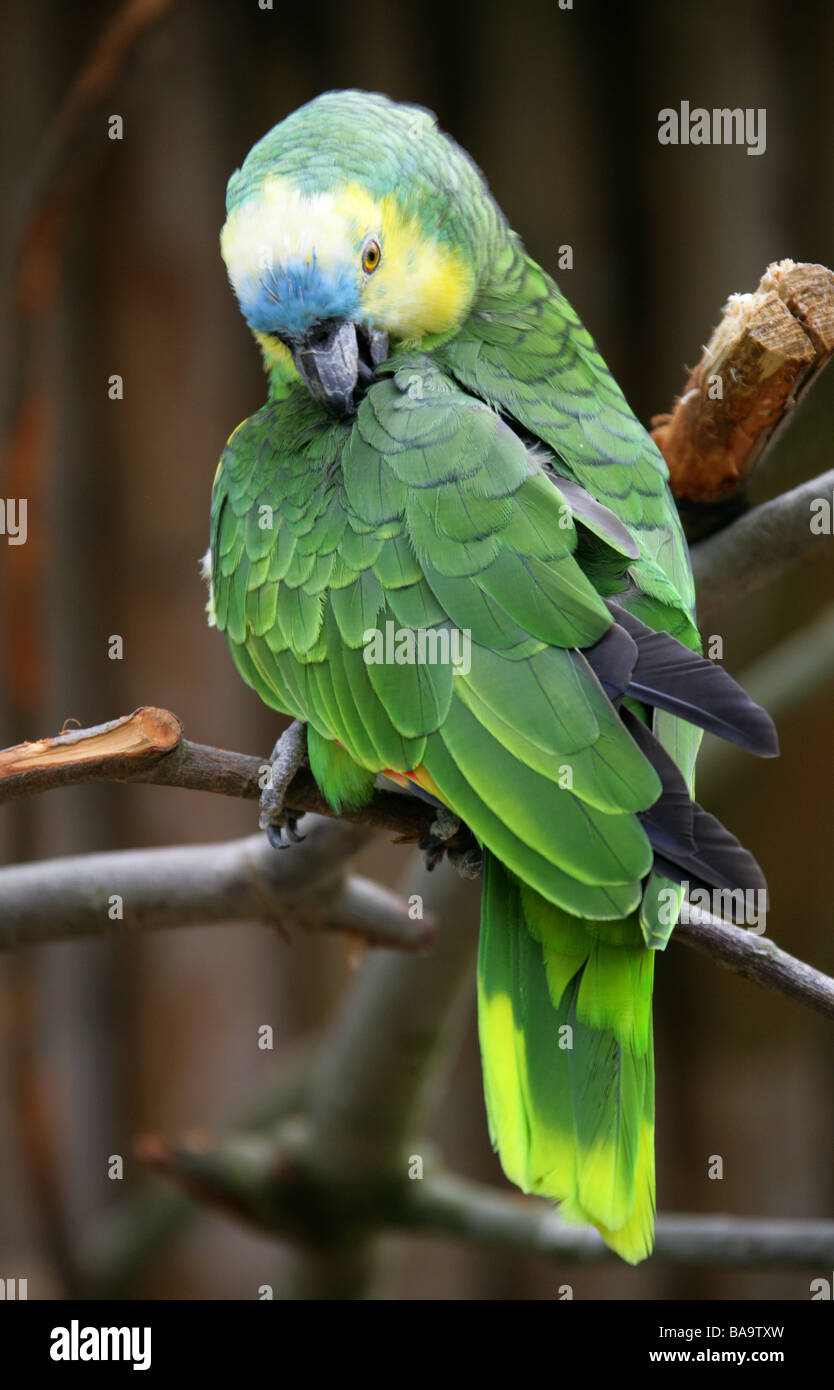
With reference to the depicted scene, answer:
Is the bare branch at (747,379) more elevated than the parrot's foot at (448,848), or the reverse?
the bare branch at (747,379)

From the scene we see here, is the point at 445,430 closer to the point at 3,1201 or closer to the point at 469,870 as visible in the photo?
the point at 469,870

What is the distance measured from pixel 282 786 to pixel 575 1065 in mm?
412

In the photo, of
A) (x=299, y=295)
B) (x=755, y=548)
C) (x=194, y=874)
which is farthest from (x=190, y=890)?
(x=755, y=548)

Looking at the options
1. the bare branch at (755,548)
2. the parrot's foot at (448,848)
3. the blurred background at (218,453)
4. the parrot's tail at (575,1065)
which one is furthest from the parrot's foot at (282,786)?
the blurred background at (218,453)

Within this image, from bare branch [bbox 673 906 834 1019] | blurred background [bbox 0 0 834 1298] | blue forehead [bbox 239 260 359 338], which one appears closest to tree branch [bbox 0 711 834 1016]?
bare branch [bbox 673 906 834 1019]

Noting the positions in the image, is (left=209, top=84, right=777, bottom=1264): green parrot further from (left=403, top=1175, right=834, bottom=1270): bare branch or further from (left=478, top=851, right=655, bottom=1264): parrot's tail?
(left=403, top=1175, right=834, bottom=1270): bare branch

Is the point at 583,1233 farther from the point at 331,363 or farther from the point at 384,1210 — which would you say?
the point at 331,363

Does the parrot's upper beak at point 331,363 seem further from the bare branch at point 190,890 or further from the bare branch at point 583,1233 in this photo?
the bare branch at point 583,1233

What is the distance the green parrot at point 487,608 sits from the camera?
1039 mm

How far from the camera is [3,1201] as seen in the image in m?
2.58

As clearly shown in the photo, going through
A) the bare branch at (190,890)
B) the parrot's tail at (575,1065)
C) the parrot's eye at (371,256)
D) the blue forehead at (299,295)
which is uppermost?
the parrot's eye at (371,256)

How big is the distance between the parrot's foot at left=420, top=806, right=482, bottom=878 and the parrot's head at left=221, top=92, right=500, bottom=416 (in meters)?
0.46

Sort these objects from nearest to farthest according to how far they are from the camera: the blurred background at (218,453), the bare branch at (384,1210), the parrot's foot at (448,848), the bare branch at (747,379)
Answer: the parrot's foot at (448,848)
the bare branch at (747,379)
the bare branch at (384,1210)
the blurred background at (218,453)

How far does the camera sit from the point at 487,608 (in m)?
1.11
